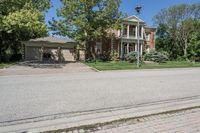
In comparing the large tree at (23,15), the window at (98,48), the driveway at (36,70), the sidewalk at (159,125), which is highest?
the large tree at (23,15)

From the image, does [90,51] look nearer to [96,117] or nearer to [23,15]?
[23,15]

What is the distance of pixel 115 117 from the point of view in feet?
19.4

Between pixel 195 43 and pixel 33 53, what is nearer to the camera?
pixel 33 53

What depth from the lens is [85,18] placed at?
1214 inches

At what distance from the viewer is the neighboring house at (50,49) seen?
3303cm

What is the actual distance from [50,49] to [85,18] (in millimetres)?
7233

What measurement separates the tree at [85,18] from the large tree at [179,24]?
54.8 feet

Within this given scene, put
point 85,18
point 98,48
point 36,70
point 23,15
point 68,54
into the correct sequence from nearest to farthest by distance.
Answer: point 36,70, point 23,15, point 85,18, point 68,54, point 98,48

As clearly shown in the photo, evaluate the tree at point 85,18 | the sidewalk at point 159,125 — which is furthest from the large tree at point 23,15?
the sidewalk at point 159,125

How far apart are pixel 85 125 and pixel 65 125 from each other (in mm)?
450

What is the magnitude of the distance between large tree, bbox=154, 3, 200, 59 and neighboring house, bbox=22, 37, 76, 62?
20.8 meters

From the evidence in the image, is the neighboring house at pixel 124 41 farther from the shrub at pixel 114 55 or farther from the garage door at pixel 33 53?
the garage door at pixel 33 53

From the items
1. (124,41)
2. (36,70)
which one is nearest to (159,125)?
(36,70)

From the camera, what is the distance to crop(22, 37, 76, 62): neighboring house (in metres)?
33.0
